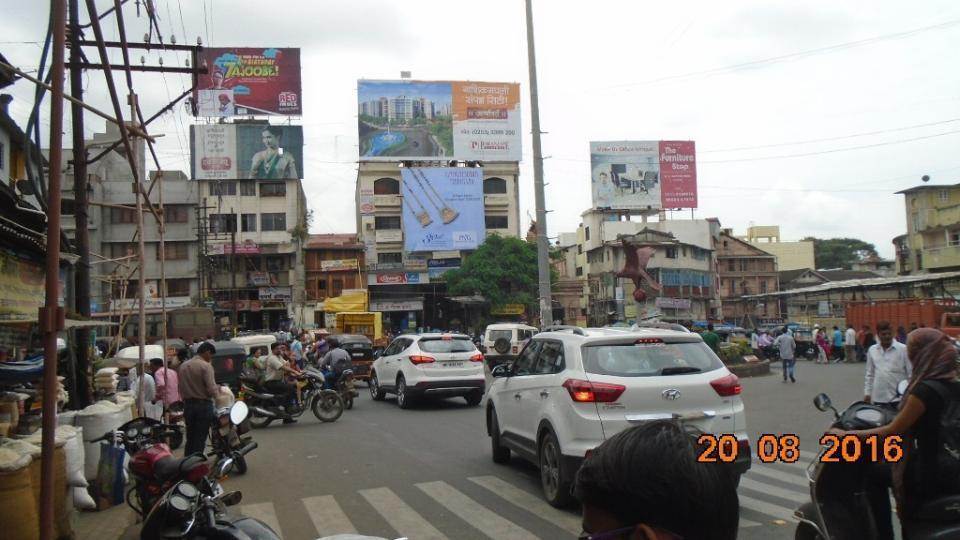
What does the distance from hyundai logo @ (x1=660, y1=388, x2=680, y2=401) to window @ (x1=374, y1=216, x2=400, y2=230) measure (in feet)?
170

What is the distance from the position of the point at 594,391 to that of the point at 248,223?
5069 cm

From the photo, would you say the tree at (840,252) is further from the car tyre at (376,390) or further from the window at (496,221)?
the car tyre at (376,390)

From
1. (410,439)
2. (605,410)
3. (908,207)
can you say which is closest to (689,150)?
(908,207)

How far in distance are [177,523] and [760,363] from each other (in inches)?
869

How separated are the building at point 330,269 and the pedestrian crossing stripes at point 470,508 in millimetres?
47125

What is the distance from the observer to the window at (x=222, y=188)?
52.5m

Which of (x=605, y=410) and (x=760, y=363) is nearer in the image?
(x=605, y=410)

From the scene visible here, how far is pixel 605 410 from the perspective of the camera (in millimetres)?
6750

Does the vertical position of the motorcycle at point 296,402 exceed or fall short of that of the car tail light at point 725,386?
it falls short

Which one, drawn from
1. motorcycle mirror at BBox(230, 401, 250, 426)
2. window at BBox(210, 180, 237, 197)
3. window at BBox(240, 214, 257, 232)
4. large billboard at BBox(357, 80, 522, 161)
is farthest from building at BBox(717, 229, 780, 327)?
motorcycle mirror at BBox(230, 401, 250, 426)

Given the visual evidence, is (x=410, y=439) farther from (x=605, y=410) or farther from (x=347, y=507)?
(x=605, y=410)

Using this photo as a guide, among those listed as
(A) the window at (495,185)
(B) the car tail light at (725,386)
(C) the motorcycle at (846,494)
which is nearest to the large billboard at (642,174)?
(A) the window at (495,185)

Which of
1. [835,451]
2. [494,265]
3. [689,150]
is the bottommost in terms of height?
[835,451]

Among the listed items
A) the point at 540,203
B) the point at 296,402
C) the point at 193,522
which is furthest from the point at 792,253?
the point at 193,522
